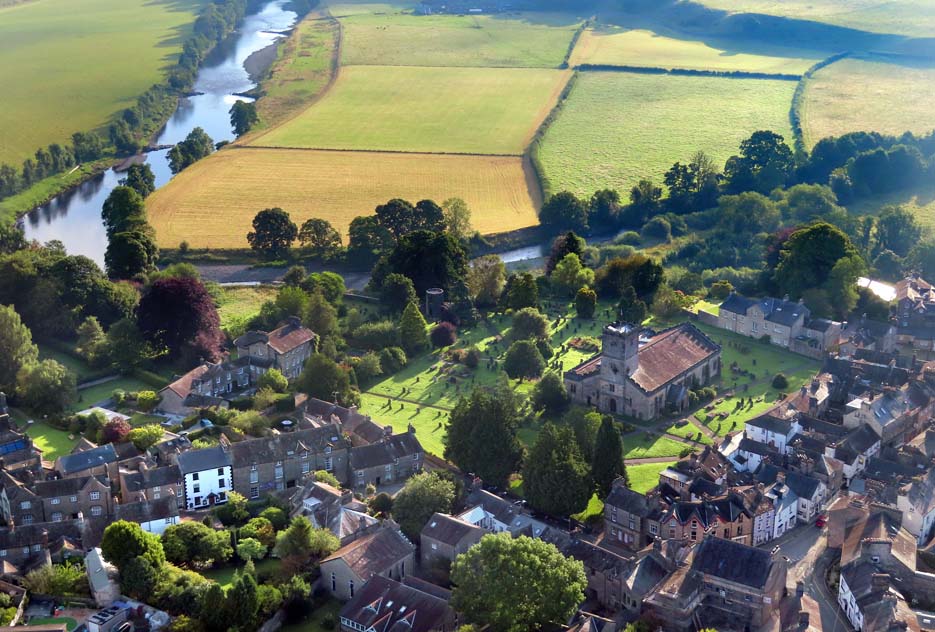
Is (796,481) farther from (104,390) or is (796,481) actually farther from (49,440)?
(104,390)

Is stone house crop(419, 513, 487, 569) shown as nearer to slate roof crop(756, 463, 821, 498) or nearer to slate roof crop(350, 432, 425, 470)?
slate roof crop(350, 432, 425, 470)

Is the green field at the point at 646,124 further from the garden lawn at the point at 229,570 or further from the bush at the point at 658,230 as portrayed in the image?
the garden lawn at the point at 229,570

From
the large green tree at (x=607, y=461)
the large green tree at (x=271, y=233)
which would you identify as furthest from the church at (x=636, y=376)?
the large green tree at (x=271, y=233)

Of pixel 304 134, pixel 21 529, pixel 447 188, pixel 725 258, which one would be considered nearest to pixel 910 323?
pixel 725 258

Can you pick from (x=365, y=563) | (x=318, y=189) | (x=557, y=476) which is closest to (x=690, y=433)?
(x=557, y=476)

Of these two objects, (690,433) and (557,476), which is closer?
(557,476)

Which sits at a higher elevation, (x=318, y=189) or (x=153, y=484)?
(x=153, y=484)

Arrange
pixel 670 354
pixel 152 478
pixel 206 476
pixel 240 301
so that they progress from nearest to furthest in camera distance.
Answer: pixel 152 478
pixel 206 476
pixel 670 354
pixel 240 301
